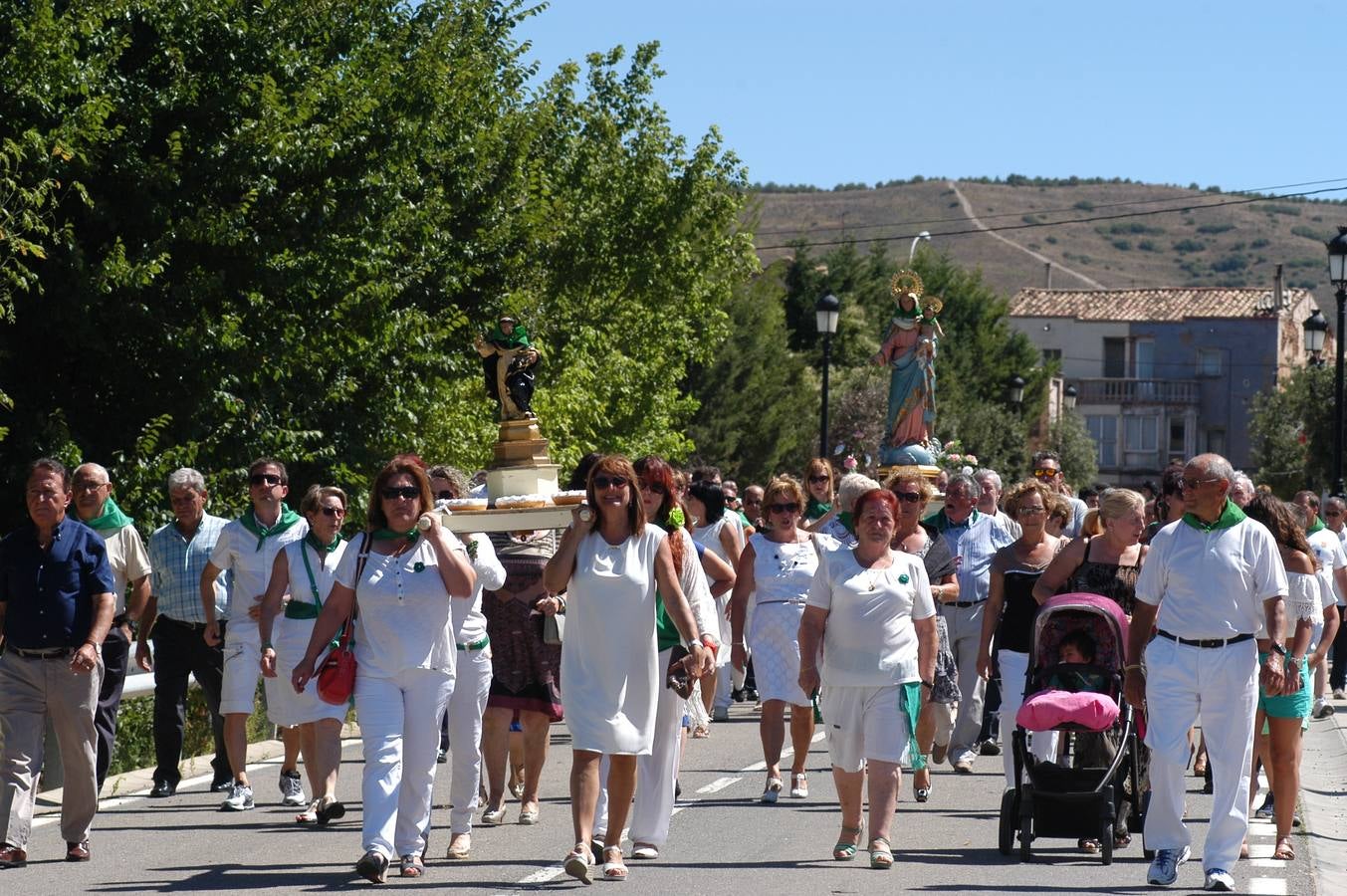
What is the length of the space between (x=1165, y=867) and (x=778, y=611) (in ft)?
12.4

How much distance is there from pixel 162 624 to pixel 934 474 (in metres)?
Answer: 14.5

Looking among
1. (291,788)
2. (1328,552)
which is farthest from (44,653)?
(1328,552)

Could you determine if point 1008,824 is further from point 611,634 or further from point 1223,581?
point 611,634

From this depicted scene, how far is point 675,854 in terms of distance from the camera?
1002 cm

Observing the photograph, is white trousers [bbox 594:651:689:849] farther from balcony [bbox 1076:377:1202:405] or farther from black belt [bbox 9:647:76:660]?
balcony [bbox 1076:377:1202:405]

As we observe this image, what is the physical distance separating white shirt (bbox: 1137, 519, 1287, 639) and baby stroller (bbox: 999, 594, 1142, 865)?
1038 millimetres

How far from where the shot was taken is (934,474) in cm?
2569

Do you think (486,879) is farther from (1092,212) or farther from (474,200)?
(1092,212)

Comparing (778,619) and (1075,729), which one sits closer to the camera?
(1075,729)

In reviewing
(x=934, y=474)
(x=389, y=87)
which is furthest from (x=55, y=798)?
(x=934, y=474)

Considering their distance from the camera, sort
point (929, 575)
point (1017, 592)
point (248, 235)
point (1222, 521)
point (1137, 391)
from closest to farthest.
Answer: point (1222, 521)
point (1017, 592)
point (929, 575)
point (248, 235)
point (1137, 391)

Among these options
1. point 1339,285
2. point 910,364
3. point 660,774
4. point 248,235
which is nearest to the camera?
point 660,774

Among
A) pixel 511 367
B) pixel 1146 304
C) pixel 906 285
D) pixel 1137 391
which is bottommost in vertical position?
pixel 511 367

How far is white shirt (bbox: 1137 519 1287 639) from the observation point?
905cm
